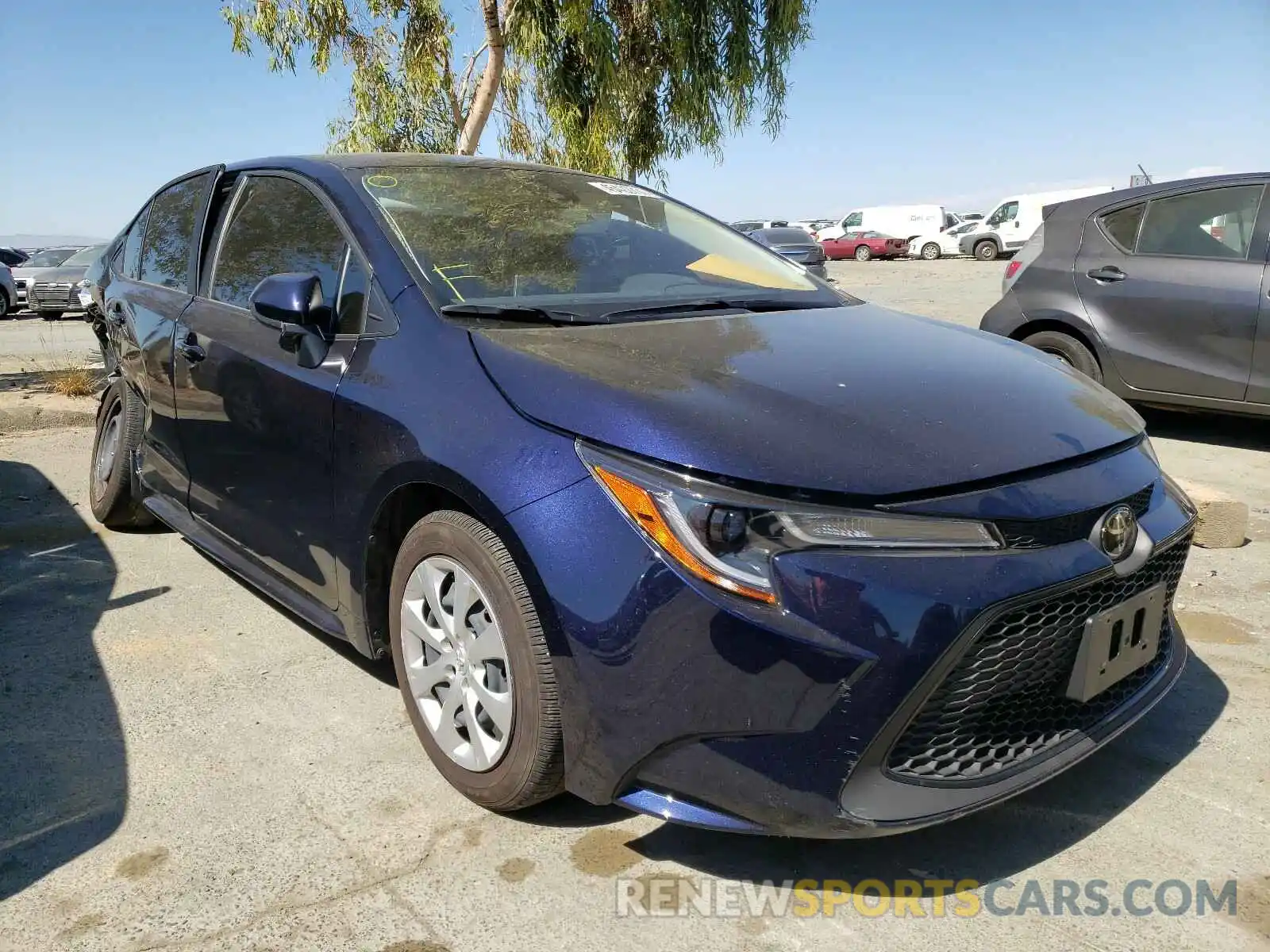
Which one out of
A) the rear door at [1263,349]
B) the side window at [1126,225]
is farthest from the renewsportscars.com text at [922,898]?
the side window at [1126,225]

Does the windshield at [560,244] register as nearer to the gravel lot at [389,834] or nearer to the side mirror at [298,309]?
the side mirror at [298,309]

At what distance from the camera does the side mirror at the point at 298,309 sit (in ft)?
9.36

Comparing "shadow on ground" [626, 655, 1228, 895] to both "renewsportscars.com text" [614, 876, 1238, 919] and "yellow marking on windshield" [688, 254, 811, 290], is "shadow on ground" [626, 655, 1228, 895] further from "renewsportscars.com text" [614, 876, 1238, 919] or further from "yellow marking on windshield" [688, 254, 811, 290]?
"yellow marking on windshield" [688, 254, 811, 290]

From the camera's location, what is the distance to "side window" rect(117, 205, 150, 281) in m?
4.63

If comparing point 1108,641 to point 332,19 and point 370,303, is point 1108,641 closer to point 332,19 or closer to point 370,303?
point 370,303

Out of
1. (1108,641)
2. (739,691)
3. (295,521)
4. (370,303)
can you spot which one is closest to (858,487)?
(739,691)

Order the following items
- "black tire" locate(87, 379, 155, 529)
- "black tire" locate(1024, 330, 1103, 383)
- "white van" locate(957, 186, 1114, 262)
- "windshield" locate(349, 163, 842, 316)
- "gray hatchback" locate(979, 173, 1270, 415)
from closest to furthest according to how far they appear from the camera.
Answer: "windshield" locate(349, 163, 842, 316), "black tire" locate(87, 379, 155, 529), "gray hatchback" locate(979, 173, 1270, 415), "black tire" locate(1024, 330, 1103, 383), "white van" locate(957, 186, 1114, 262)

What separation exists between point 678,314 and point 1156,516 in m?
1.31

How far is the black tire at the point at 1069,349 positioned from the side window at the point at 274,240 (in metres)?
4.63

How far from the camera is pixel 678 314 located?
2965mm

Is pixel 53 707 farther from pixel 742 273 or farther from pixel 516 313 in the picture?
pixel 742 273

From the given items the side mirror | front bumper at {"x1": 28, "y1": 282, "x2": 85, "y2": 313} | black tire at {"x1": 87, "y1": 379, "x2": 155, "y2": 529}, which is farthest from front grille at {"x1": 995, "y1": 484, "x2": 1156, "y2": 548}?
front bumper at {"x1": 28, "y1": 282, "x2": 85, "y2": 313}

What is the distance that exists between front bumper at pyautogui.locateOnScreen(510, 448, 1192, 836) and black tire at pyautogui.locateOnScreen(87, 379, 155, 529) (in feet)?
9.32

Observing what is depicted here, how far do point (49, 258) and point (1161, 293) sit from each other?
22608 mm
